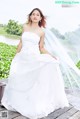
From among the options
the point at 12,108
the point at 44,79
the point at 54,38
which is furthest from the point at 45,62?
the point at 54,38

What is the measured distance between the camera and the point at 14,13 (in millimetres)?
5301

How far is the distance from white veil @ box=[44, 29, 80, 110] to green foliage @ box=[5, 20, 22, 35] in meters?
0.42

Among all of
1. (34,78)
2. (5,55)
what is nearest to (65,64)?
(5,55)

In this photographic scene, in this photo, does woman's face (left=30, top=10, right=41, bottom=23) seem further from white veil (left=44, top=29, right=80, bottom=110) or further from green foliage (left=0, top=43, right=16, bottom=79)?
green foliage (left=0, top=43, right=16, bottom=79)

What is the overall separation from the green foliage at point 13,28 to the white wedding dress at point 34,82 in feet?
3.59

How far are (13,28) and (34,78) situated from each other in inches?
55.6

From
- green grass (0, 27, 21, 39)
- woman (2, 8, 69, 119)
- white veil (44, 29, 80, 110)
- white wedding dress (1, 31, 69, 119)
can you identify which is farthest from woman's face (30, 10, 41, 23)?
green grass (0, 27, 21, 39)

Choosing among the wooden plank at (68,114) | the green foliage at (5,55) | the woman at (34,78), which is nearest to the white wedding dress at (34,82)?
the woman at (34,78)

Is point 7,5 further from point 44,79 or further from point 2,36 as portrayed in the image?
point 44,79

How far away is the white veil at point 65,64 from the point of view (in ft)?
17.5

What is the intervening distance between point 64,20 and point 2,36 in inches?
38.4

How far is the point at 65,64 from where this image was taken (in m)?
5.34

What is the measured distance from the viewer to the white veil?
17.5 feet

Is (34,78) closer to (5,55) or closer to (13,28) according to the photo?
(5,55)
